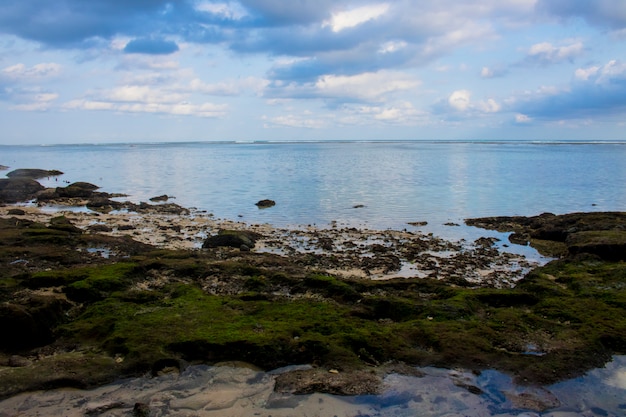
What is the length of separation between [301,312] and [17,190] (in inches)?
1616

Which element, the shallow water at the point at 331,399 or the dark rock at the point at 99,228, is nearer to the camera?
the shallow water at the point at 331,399

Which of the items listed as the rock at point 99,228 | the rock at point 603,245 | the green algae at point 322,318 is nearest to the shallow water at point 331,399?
the green algae at point 322,318

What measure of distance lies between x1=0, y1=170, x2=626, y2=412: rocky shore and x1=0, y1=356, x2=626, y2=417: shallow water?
0.26m

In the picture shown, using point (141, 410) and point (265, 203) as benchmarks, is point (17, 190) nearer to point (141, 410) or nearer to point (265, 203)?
point (265, 203)

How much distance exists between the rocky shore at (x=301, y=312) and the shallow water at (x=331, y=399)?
0.84 ft

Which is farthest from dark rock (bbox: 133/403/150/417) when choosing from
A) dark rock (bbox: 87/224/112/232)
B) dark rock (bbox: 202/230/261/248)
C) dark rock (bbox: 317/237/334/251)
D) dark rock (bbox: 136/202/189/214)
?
dark rock (bbox: 136/202/189/214)

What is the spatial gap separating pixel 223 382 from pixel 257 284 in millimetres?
5305

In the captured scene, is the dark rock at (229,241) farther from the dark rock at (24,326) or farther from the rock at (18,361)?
the rock at (18,361)

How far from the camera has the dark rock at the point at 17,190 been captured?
128 feet

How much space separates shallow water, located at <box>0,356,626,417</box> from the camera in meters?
7.73

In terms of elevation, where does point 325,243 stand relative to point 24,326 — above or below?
below

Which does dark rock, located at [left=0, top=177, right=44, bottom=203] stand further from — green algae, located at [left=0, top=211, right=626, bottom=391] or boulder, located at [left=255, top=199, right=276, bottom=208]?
green algae, located at [left=0, top=211, right=626, bottom=391]

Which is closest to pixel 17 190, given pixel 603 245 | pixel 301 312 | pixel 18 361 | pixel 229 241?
pixel 229 241

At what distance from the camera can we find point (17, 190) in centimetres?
4241
